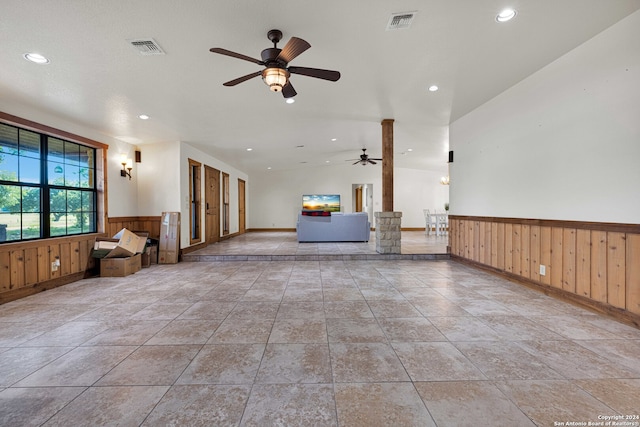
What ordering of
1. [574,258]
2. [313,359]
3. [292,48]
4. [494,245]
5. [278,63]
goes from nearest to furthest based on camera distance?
[313,359], [292,48], [278,63], [574,258], [494,245]

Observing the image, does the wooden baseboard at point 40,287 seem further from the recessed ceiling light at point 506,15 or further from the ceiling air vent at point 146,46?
the recessed ceiling light at point 506,15

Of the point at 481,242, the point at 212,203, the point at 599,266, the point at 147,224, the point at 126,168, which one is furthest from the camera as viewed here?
the point at 212,203

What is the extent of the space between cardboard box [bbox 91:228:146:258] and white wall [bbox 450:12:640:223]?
6249mm

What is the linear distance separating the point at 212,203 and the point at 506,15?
7433 millimetres

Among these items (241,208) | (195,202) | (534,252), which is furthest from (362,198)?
(534,252)

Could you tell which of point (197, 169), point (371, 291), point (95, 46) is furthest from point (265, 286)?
point (197, 169)

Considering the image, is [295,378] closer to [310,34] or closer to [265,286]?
[265,286]

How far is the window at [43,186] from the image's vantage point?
3.75 meters

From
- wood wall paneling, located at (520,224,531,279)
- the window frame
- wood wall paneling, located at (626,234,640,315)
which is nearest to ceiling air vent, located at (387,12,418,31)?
wood wall paneling, located at (626,234,640,315)

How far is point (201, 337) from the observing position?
8.13 ft

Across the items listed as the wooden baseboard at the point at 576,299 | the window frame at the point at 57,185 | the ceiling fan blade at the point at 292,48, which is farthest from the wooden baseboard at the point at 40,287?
the wooden baseboard at the point at 576,299

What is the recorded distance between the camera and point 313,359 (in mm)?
2094

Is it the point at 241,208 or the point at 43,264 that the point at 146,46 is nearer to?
the point at 43,264

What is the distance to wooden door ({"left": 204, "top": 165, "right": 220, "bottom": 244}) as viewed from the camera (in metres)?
7.73
